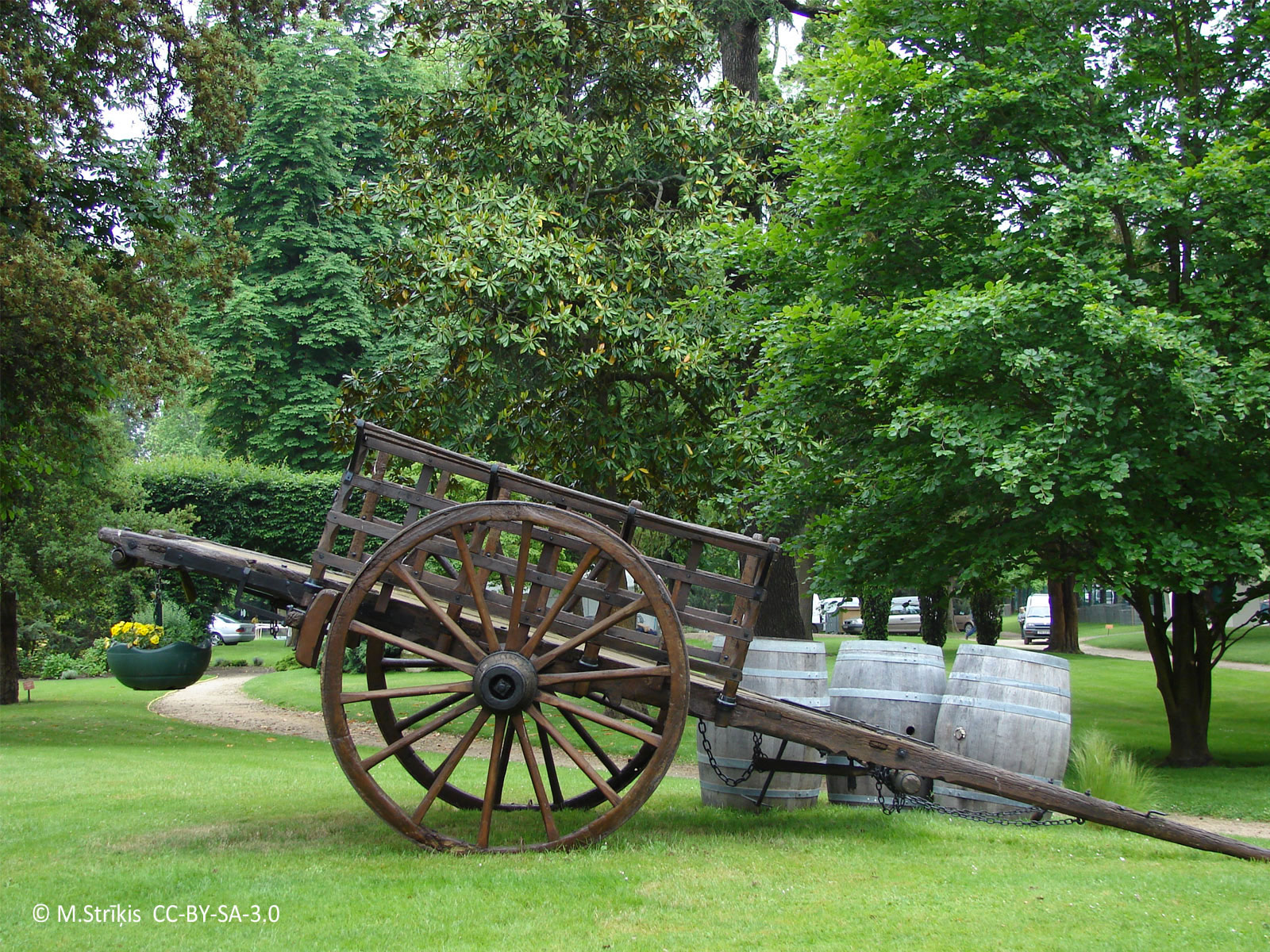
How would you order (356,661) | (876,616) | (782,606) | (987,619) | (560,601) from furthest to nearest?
1. (876,616)
2. (987,619)
3. (356,661)
4. (782,606)
5. (560,601)

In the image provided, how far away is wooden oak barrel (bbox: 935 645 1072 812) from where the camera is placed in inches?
304

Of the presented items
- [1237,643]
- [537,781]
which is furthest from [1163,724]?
[1237,643]

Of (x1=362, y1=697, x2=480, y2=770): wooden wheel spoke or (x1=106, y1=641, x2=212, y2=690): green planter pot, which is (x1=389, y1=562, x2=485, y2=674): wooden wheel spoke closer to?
(x1=362, y1=697, x2=480, y2=770): wooden wheel spoke

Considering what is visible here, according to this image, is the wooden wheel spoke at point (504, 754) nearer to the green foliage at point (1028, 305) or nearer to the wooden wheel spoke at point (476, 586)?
the wooden wheel spoke at point (476, 586)

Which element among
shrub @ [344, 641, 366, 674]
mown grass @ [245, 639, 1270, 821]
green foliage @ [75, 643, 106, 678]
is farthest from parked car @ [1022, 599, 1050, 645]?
green foliage @ [75, 643, 106, 678]

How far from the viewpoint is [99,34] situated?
1280 centimetres

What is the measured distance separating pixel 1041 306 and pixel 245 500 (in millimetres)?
22302

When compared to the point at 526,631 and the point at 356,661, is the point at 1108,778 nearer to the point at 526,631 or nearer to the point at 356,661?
the point at 526,631

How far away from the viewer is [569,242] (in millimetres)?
13016

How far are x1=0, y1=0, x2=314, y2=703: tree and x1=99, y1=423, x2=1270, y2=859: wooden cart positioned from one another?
274 inches

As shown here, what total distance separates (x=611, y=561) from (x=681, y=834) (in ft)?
6.07

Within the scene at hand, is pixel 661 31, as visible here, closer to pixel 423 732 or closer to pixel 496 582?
pixel 496 582

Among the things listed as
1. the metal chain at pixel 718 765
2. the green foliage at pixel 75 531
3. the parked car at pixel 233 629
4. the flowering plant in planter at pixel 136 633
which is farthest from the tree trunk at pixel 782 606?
the parked car at pixel 233 629

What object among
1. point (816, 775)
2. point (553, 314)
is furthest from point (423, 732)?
point (553, 314)
